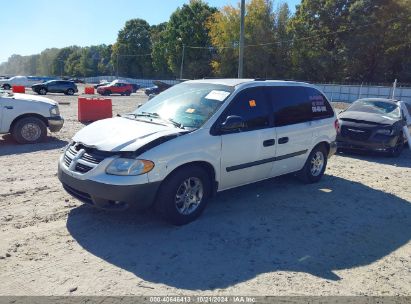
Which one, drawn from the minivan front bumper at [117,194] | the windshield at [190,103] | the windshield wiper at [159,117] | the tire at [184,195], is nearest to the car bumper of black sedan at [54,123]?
the windshield at [190,103]

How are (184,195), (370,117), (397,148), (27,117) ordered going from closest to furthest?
(184,195) → (27,117) → (397,148) → (370,117)

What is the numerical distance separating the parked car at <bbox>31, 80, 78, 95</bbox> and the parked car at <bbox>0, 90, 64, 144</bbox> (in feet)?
92.2

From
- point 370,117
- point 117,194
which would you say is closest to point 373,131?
point 370,117

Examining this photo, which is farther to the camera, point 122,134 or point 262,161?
point 262,161

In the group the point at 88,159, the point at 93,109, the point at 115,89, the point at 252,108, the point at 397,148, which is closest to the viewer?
the point at 88,159

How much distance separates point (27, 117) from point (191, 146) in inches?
256

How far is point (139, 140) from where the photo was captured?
4383 mm

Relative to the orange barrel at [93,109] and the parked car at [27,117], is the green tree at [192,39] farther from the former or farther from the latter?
the parked car at [27,117]

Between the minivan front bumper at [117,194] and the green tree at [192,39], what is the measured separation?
64.3 metres

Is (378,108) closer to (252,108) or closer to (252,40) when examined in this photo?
(252,108)

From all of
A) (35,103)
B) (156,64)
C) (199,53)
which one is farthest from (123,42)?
(35,103)

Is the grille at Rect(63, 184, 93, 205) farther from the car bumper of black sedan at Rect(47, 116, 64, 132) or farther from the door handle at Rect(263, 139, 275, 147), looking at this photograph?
the car bumper of black sedan at Rect(47, 116, 64, 132)

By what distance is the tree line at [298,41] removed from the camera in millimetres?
46312

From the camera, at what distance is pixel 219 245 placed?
4.24 m
